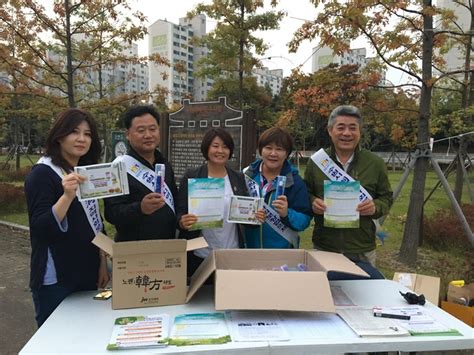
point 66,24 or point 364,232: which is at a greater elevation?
point 66,24

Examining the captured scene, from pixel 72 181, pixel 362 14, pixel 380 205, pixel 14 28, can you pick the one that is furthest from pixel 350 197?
pixel 14 28

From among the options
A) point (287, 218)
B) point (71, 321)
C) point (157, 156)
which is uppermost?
point (157, 156)

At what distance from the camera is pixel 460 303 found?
313cm

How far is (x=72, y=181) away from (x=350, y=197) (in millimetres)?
1629

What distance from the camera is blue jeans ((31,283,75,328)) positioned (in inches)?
87.6

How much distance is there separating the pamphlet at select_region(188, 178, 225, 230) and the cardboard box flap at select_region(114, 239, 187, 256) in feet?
1.16

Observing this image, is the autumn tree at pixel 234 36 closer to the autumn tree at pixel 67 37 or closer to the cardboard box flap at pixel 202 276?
the autumn tree at pixel 67 37

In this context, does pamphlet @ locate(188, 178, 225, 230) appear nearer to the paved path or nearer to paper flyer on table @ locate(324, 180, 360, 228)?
paper flyer on table @ locate(324, 180, 360, 228)

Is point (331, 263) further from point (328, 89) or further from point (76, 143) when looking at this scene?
point (328, 89)

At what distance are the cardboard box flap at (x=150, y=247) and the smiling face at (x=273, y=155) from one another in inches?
39.1

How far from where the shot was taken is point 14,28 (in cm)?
697

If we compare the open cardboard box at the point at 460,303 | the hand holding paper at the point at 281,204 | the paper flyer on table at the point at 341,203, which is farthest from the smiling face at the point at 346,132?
the open cardboard box at the point at 460,303

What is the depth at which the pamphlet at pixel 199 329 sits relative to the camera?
5.59 feet

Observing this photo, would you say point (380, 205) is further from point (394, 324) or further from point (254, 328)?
point (254, 328)
